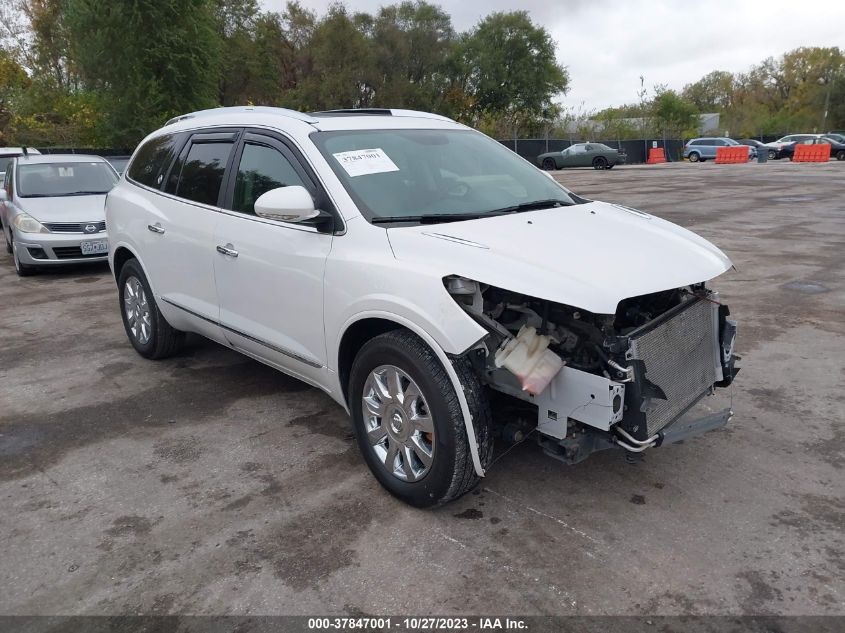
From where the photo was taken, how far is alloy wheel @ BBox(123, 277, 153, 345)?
563cm

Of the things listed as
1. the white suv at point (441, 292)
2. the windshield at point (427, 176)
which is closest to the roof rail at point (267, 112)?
the white suv at point (441, 292)

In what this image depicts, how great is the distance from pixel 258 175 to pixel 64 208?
278 inches

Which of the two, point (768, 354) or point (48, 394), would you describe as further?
point (768, 354)

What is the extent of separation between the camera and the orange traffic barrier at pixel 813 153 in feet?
133

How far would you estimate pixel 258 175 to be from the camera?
4258 millimetres

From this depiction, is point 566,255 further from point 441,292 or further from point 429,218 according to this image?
A: point 429,218

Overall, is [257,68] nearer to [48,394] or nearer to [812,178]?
[812,178]

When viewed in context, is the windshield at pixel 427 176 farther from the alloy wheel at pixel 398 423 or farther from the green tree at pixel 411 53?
the green tree at pixel 411 53

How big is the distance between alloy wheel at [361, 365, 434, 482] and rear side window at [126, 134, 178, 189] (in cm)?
289

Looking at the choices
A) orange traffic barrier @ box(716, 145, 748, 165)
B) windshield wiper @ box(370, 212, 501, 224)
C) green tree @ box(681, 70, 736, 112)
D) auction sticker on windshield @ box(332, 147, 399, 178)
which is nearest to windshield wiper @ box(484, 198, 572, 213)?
windshield wiper @ box(370, 212, 501, 224)

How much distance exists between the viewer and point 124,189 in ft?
19.1

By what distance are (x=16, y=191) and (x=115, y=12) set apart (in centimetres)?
1450

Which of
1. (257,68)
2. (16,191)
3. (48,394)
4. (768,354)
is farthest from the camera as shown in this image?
(257,68)

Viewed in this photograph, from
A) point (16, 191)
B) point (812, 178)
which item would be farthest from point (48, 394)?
point (812, 178)
